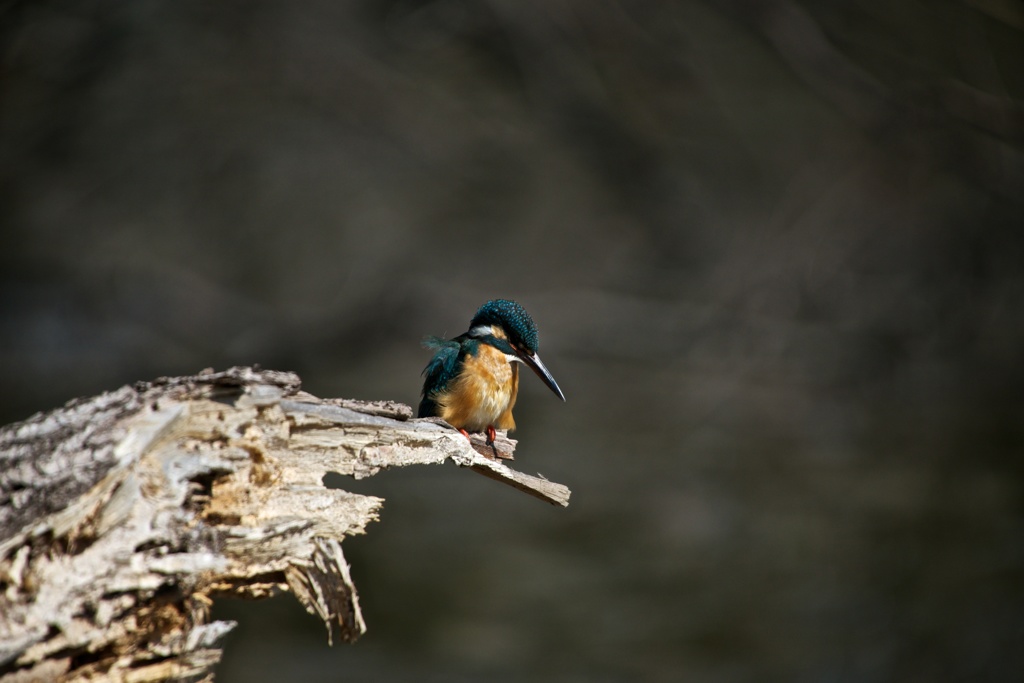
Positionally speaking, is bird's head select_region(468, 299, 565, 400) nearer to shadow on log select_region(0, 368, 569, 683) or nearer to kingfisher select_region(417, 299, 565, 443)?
kingfisher select_region(417, 299, 565, 443)

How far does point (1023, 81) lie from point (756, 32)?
4.57 ft

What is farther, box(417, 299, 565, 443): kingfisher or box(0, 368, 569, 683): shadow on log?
box(417, 299, 565, 443): kingfisher

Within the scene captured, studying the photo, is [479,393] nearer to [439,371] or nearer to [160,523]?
[439,371]

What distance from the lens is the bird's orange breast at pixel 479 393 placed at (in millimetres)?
1714

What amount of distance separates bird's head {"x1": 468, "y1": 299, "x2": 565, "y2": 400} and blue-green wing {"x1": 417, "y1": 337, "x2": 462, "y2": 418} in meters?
0.07

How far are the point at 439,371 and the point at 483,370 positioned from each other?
0.13 meters

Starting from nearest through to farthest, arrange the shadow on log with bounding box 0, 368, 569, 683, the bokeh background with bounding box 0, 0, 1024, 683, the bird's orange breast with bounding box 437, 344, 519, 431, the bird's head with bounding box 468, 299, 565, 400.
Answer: the shadow on log with bounding box 0, 368, 569, 683, the bird's orange breast with bounding box 437, 344, 519, 431, the bird's head with bounding box 468, 299, 565, 400, the bokeh background with bounding box 0, 0, 1024, 683

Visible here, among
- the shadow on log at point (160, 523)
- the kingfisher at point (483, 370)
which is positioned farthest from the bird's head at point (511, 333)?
the shadow on log at point (160, 523)

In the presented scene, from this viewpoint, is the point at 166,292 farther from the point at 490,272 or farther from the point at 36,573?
the point at 36,573

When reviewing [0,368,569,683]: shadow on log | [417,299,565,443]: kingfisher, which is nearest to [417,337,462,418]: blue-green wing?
[417,299,565,443]: kingfisher

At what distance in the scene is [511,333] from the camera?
184 centimetres

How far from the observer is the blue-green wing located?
5.77 feet

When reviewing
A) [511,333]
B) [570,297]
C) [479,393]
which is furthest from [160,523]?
[570,297]

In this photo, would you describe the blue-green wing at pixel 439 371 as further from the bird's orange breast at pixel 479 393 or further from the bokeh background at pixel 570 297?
the bokeh background at pixel 570 297
